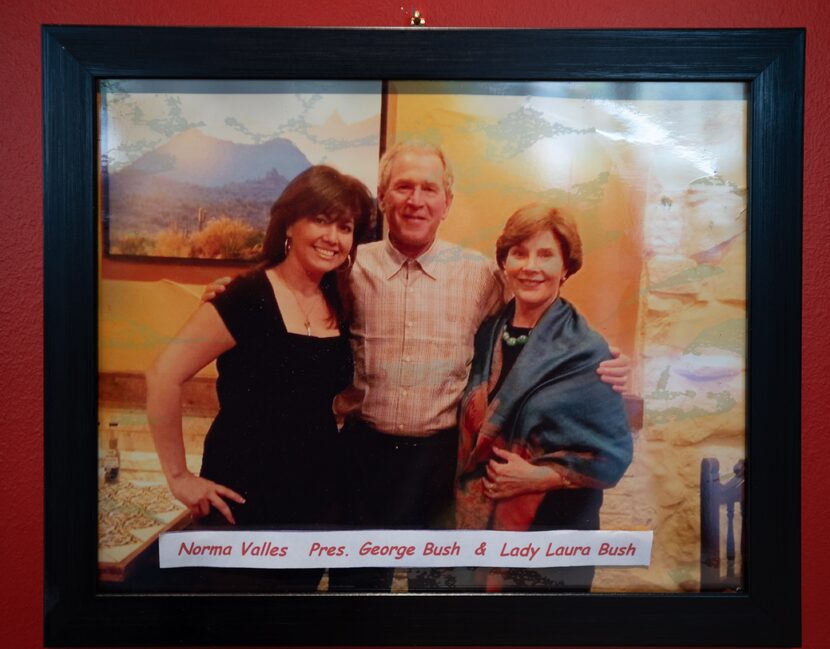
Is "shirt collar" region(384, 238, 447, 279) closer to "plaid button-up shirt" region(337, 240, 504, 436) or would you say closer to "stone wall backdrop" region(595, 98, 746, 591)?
"plaid button-up shirt" region(337, 240, 504, 436)

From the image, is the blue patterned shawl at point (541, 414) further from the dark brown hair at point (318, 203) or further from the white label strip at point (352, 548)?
the dark brown hair at point (318, 203)

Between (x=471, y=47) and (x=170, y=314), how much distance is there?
540 millimetres

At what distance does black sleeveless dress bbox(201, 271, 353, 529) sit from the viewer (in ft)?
3.24

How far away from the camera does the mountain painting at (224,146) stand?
0.98 m

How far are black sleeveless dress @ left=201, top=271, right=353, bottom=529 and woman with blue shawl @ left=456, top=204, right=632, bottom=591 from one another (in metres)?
0.19

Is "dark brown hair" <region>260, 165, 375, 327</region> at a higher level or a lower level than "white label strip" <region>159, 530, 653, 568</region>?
higher

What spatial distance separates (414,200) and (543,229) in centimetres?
18

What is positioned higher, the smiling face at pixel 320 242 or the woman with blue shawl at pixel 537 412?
the smiling face at pixel 320 242

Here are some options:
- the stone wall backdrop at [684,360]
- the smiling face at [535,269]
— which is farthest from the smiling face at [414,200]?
the stone wall backdrop at [684,360]

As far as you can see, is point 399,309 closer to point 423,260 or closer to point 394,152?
point 423,260

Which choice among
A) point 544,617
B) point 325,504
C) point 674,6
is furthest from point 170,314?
point 674,6

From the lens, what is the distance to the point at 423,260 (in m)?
0.99

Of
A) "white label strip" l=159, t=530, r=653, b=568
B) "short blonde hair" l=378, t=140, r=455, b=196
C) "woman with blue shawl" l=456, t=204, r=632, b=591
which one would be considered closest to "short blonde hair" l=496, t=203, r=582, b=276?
"woman with blue shawl" l=456, t=204, r=632, b=591

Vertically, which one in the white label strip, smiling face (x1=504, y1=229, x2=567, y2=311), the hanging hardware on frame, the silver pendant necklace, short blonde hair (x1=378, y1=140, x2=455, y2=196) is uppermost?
the hanging hardware on frame
